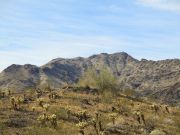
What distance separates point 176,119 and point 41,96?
50.2 ft

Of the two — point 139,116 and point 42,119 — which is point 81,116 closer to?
point 42,119

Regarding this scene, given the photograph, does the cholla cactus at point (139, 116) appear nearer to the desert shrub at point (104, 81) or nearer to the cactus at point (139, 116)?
the cactus at point (139, 116)

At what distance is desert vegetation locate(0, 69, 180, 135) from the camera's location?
3191cm

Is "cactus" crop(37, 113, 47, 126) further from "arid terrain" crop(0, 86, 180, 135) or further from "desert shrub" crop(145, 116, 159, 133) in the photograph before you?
"desert shrub" crop(145, 116, 159, 133)

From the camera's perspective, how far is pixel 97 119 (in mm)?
35906

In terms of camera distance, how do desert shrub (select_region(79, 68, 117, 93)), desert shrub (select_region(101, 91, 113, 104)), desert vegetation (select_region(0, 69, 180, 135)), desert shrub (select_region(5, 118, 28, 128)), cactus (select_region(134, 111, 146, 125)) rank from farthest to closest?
desert shrub (select_region(79, 68, 117, 93))
desert shrub (select_region(101, 91, 113, 104))
cactus (select_region(134, 111, 146, 125))
desert vegetation (select_region(0, 69, 180, 135))
desert shrub (select_region(5, 118, 28, 128))

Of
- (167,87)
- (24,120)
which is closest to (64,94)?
(24,120)

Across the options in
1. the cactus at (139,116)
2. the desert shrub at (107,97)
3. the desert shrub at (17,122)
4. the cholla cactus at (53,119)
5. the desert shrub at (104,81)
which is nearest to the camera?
the desert shrub at (17,122)

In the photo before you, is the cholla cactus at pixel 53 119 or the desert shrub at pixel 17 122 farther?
the cholla cactus at pixel 53 119

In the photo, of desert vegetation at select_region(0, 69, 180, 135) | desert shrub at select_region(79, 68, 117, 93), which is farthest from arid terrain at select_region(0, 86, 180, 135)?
desert shrub at select_region(79, 68, 117, 93)

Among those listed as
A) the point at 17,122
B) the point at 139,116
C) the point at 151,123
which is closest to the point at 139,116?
the point at 139,116

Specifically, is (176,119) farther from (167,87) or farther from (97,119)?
(167,87)

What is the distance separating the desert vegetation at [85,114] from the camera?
31906 mm

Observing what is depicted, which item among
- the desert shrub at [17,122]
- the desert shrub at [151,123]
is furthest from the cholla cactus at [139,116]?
the desert shrub at [17,122]
